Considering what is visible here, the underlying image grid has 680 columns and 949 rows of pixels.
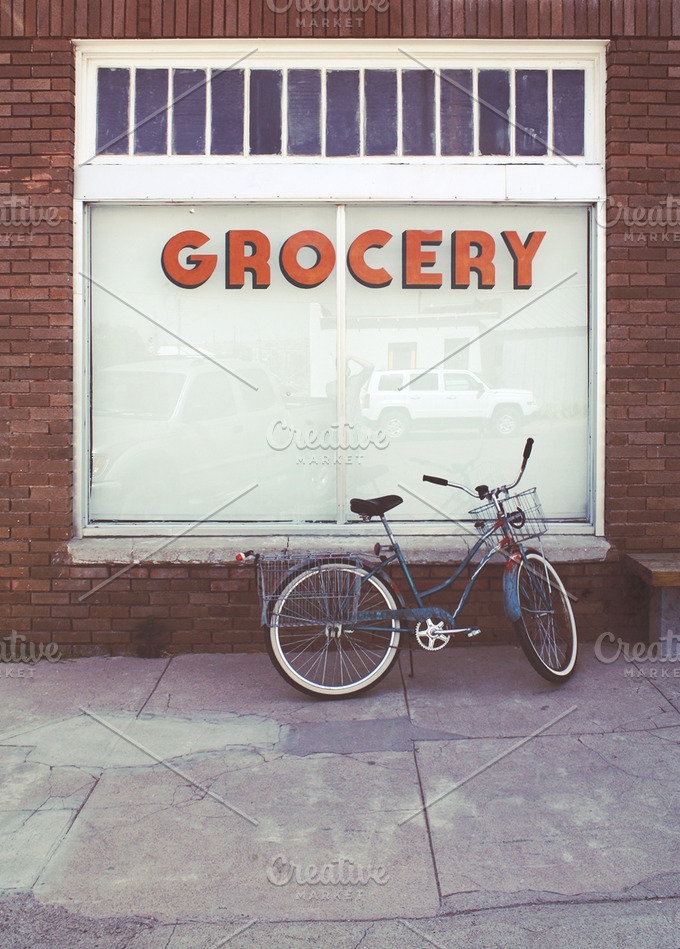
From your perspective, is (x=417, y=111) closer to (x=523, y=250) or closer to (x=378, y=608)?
(x=523, y=250)

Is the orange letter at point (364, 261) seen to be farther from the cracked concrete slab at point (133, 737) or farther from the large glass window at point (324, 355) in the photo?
the cracked concrete slab at point (133, 737)

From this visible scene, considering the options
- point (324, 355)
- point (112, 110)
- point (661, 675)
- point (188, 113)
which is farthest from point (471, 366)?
point (112, 110)

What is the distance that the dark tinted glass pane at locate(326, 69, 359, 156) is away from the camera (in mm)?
5742

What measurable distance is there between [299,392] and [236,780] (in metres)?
2.72

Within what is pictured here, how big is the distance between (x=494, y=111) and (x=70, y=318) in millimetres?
3148

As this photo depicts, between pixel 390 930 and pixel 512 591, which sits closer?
pixel 390 930

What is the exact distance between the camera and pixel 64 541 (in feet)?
18.4

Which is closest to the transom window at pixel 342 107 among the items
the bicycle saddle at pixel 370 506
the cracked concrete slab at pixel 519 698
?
the bicycle saddle at pixel 370 506

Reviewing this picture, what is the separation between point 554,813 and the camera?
143 inches

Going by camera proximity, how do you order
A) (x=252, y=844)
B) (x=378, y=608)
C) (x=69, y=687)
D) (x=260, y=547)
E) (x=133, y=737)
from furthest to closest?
(x=260, y=547), (x=69, y=687), (x=378, y=608), (x=133, y=737), (x=252, y=844)

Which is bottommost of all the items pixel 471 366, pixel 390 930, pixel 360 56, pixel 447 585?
pixel 390 930

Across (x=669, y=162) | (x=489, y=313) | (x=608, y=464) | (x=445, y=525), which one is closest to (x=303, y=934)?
(x=445, y=525)

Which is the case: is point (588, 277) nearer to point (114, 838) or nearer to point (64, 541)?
point (64, 541)

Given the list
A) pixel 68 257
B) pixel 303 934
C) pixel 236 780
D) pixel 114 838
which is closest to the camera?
pixel 303 934
